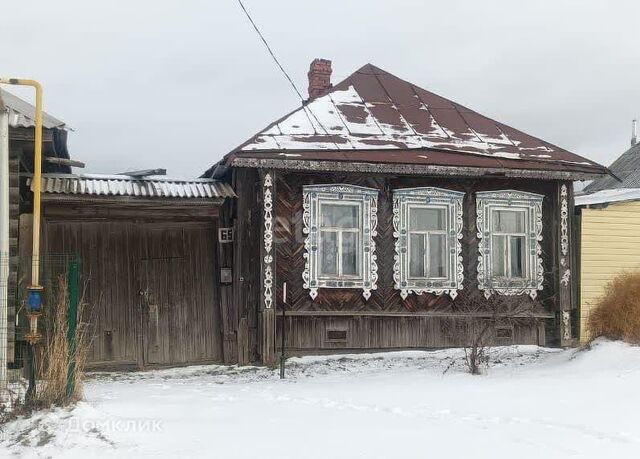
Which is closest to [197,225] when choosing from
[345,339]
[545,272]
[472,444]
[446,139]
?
[345,339]

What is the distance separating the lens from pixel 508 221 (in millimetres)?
13469

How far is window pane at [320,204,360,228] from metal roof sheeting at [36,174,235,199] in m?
1.60

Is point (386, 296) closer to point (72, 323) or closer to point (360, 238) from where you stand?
point (360, 238)

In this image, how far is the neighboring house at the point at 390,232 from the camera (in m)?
12.1

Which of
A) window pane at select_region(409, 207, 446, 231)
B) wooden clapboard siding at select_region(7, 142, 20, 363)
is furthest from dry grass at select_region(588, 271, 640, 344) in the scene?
wooden clapboard siding at select_region(7, 142, 20, 363)

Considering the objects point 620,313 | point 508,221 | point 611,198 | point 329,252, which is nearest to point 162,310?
point 329,252

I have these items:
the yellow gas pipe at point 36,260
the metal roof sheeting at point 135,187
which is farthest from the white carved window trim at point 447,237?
the yellow gas pipe at point 36,260

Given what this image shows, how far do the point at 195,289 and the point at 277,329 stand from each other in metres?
1.48

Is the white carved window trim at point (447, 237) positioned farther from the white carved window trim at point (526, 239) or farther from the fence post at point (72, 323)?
the fence post at point (72, 323)

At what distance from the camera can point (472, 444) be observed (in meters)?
6.43

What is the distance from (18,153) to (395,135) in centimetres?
608

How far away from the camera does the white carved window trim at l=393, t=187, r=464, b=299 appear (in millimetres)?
12750

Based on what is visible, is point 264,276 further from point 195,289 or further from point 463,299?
point 463,299

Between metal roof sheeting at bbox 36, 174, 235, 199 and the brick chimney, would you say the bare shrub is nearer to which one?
metal roof sheeting at bbox 36, 174, 235, 199
